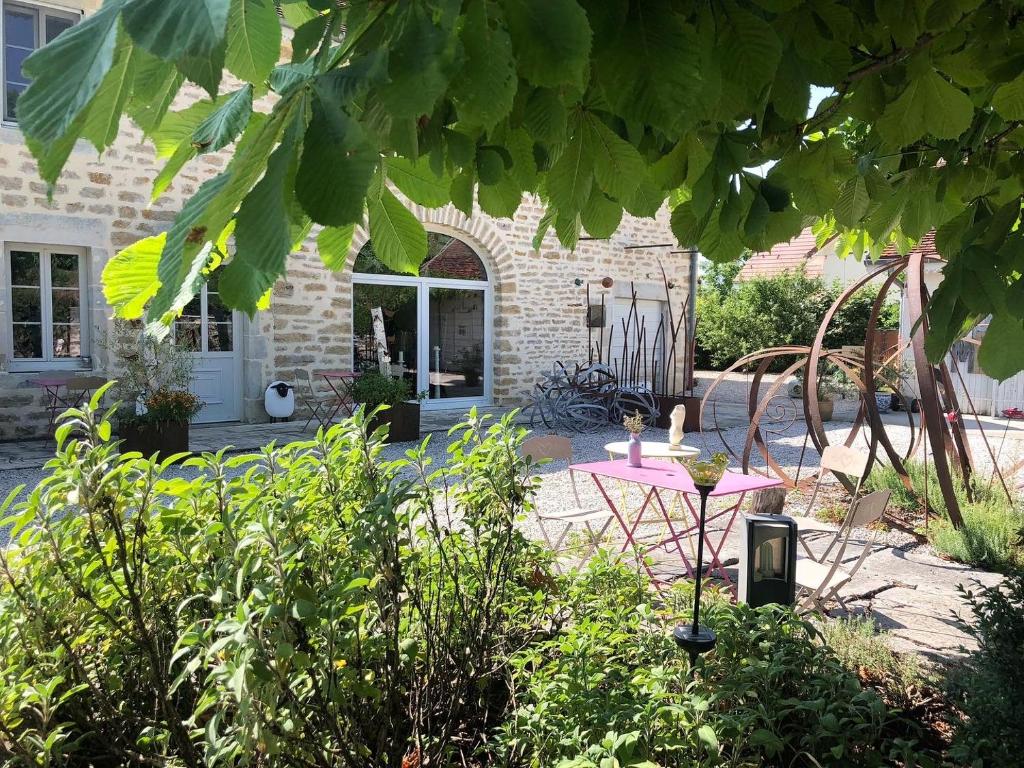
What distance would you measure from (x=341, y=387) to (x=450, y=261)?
8.75 ft

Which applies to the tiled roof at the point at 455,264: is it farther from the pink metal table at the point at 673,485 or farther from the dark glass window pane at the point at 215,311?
the pink metal table at the point at 673,485

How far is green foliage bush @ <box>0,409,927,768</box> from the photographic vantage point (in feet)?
5.15

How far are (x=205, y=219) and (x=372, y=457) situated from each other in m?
1.65

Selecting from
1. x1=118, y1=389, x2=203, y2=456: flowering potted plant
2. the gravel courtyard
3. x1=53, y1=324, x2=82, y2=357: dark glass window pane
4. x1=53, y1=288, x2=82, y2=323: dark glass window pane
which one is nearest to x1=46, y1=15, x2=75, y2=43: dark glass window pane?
x1=53, y1=288, x2=82, y2=323: dark glass window pane

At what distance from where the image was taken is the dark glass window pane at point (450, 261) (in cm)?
1120

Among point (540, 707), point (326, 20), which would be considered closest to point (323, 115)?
point (326, 20)

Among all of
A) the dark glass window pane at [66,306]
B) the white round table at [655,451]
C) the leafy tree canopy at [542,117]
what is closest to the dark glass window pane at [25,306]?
the dark glass window pane at [66,306]

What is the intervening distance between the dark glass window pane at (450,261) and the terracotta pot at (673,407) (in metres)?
3.31

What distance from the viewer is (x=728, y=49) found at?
124 centimetres

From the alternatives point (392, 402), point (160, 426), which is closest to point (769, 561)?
A: point (160, 426)

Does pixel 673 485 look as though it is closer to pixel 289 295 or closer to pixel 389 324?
pixel 289 295

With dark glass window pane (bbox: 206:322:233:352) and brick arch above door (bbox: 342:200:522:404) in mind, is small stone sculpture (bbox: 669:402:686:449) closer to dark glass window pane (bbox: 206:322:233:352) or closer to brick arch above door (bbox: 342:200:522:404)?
dark glass window pane (bbox: 206:322:233:352)

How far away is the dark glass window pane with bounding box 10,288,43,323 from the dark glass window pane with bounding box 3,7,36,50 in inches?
97.9

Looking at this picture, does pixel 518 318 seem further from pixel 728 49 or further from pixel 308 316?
pixel 728 49
